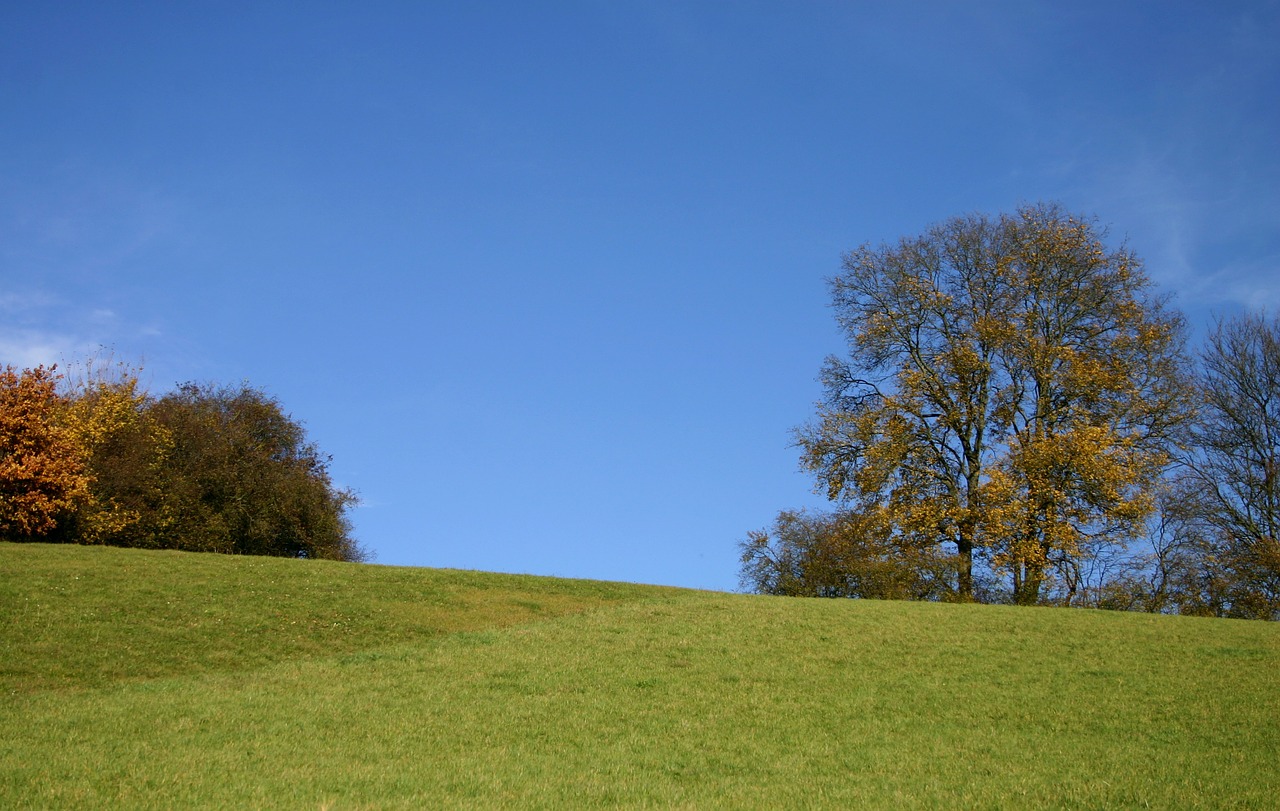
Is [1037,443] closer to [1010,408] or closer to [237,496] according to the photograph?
[1010,408]

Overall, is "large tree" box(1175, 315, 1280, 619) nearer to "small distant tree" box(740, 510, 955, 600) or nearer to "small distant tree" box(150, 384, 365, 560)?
"small distant tree" box(740, 510, 955, 600)

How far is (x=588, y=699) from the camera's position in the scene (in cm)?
1864

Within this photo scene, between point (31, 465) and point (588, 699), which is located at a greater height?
point (31, 465)

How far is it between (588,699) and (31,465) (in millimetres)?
28832

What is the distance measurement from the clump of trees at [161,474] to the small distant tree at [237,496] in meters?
0.06

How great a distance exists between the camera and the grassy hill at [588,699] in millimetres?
13562

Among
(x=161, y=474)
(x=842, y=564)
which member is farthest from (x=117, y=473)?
(x=842, y=564)

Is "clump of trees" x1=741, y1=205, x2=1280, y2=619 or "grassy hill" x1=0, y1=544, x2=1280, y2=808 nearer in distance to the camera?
"grassy hill" x1=0, y1=544, x2=1280, y2=808

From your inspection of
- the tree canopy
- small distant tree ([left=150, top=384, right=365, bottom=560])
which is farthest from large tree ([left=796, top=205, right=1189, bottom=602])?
small distant tree ([left=150, top=384, right=365, bottom=560])

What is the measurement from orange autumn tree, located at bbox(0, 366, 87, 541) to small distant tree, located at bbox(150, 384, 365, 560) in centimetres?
747

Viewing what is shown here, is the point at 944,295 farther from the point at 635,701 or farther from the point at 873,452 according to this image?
the point at 635,701

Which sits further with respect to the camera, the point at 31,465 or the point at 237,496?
the point at 237,496

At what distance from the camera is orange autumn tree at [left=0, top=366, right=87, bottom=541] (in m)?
36.9

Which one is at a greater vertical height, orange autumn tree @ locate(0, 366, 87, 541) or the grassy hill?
orange autumn tree @ locate(0, 366, 87, 541)
